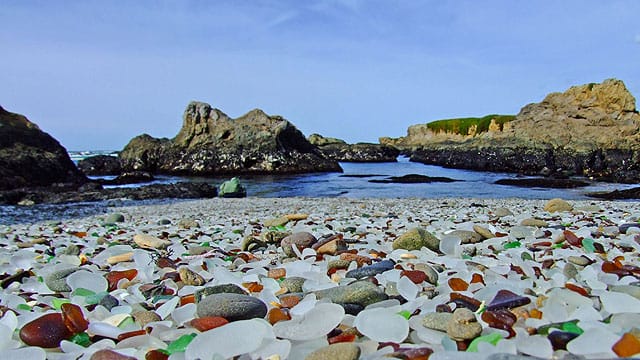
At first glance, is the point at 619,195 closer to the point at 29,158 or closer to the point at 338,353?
the point at 338,353

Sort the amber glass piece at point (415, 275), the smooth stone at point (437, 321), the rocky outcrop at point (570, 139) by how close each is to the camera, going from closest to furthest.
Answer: the smooth stone at point (437, 321) → the amber glass piece at point (415, 275) → the rocky outcrop at point (570, 139)

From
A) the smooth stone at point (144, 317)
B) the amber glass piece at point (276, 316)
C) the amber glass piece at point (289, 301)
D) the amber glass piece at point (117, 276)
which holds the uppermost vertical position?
the amber glass piece at point (276, 316)

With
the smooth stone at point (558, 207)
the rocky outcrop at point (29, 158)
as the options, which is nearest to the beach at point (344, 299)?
the smooth stone at point (558, 207)

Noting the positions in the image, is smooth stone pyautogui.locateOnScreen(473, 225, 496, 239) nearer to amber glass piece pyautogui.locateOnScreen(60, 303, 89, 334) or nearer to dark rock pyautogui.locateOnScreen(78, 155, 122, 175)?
amber glass piece pyautogui.locateOnScreen(60, 303, 89, 334)

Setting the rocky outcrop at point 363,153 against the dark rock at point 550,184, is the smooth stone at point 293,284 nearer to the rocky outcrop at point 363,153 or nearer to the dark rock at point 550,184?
the dark rock at point 550,184

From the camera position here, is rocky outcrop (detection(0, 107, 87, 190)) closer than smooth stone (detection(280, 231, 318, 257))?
No

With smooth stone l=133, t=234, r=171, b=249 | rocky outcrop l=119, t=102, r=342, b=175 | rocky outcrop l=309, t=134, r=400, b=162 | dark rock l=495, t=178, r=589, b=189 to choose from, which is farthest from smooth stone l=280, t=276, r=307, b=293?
rocky outcrop l=309, t=134, r=400, b=162

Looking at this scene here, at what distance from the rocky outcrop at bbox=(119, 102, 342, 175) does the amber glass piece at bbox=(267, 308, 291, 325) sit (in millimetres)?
31871

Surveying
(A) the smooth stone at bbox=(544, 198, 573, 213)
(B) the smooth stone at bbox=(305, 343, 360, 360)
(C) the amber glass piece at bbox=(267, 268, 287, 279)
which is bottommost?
(A) the smooth stone at bbox=(544, 198, 573, 213)

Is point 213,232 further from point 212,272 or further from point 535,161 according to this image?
point 535,161

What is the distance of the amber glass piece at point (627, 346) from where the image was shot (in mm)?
1220

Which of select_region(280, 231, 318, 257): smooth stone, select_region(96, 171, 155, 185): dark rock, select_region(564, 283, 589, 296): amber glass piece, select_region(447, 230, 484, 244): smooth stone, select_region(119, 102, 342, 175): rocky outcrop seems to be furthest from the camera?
select_region(119, 102, 342, 175): rocky outcrop

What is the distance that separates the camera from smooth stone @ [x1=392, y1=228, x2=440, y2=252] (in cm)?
346

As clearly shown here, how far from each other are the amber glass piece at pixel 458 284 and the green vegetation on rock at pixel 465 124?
233ft
